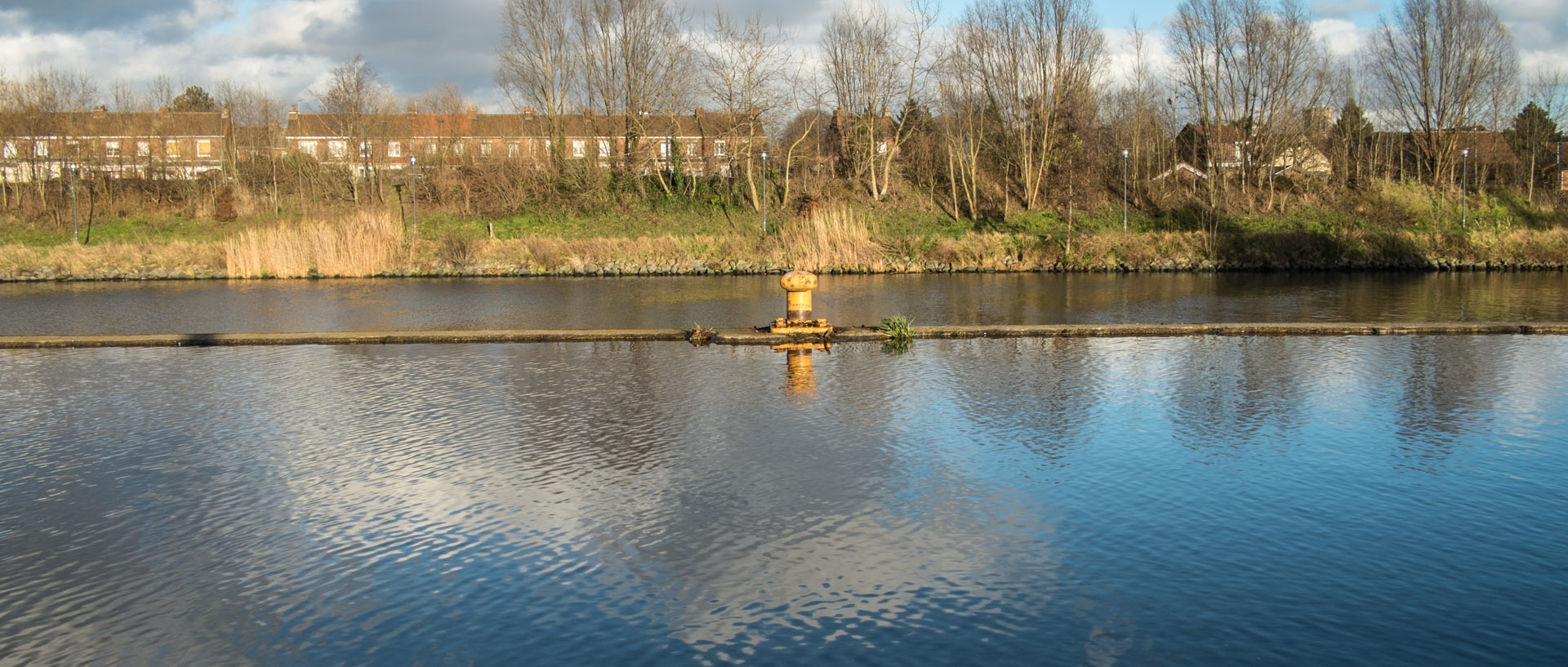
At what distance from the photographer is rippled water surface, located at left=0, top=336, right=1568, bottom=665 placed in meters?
5.22

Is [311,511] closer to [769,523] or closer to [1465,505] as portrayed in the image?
[769,523]

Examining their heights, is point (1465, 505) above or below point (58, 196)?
below

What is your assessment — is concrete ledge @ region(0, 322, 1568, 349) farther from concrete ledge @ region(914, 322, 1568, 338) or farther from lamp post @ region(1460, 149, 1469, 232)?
lamp post @ region(1460, 149, 1469, 232)

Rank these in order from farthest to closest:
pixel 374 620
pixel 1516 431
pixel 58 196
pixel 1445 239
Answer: pixel 58 196, pixel 1445 239, pixel 1516 431, pixel 374 620

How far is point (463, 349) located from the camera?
15711 millimetres

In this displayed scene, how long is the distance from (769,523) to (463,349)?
10.0 meters

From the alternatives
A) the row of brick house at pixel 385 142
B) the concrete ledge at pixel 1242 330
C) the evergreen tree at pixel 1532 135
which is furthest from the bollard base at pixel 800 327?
the evergreen tree at pixel 1532 135

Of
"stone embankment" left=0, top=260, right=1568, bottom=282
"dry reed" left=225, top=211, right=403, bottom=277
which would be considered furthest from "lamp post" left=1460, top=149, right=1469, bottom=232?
"dry reed" left=225, top=211, right=403, bottom=277

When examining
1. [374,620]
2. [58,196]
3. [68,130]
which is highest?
[68,130]

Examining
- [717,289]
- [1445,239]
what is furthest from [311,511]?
Answer: [1445,239]

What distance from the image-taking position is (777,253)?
1491 inches

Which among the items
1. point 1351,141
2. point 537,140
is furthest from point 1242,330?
point 1351,141

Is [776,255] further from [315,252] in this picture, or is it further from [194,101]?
[194,101]

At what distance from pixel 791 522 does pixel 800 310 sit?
31.9 feet
